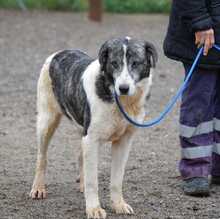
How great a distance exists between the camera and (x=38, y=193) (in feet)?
21.1

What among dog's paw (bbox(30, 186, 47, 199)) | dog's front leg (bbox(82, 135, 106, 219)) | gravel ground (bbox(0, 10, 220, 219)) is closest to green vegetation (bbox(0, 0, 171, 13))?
gravel ground (bbox(0, 10, 220, 219))

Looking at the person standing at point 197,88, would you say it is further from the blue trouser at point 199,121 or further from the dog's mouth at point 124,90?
the dog's mouth at point 124,90

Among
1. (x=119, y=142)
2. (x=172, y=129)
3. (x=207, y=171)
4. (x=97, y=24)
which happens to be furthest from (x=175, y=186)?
(x=97, y=24)

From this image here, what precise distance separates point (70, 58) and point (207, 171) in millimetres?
1581

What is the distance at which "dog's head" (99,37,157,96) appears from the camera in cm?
537

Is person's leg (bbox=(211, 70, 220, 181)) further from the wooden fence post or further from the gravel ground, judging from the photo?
the wooden fence post

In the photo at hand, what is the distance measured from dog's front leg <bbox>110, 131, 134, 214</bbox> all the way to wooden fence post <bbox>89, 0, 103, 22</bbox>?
500 inches

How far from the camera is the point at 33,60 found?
1397 cm

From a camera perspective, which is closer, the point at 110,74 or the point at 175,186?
the point at 110,74

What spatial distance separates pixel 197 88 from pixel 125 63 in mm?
1340

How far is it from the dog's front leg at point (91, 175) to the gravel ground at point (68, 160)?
0.14 m

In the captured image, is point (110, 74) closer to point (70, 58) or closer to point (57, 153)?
point (70, 58)

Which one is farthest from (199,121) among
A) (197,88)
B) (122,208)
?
(122,208)

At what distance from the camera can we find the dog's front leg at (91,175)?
5758mm
